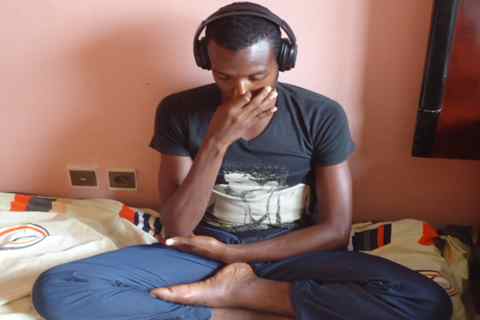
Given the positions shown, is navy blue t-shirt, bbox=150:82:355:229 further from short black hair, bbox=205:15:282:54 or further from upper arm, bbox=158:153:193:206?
short black hair, bbox=205:15:282:54

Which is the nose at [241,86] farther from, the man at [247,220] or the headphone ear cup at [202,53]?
the headphone ear cup at [202,53]

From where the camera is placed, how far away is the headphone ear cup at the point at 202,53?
3.87 ft

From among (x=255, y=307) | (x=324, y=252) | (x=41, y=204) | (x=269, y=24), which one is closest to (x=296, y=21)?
(x=269, y=24)

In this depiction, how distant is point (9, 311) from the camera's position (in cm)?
126

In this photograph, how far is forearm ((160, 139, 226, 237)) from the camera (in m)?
1.20

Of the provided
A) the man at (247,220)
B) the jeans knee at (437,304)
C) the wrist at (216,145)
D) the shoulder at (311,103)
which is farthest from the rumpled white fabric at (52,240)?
the jeans knee at (437,304)

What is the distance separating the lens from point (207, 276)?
1.31m

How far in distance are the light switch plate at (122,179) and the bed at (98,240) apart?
55 millimetres

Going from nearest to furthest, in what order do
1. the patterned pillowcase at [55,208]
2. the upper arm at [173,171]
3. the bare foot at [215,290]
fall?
the bare foot at [215,290] → the upper arm at [173,171] → the patterned pillowcase at [55,208]

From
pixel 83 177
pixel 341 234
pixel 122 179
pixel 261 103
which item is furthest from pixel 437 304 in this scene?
pixel 83 177

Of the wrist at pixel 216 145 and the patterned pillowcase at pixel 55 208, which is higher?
the wrist at pixel 216 145

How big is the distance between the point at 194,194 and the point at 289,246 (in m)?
0.27

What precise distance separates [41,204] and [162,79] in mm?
546

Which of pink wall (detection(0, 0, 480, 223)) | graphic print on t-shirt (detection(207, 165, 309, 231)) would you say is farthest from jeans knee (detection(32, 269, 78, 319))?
pink wall (detection(0, 0, 480, 223))
